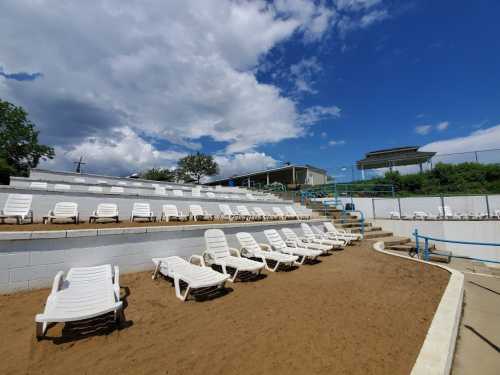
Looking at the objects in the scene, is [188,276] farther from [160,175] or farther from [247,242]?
[160,175]

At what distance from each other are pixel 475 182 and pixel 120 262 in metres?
22.8

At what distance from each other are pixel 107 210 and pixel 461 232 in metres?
16.6

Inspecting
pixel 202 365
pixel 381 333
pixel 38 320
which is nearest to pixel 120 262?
pixel 38 320

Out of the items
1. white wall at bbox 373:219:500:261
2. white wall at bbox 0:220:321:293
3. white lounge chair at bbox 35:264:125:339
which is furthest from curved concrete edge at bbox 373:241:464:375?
white wall at bbox 373:219:500:261

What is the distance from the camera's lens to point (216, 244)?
587 centimetres

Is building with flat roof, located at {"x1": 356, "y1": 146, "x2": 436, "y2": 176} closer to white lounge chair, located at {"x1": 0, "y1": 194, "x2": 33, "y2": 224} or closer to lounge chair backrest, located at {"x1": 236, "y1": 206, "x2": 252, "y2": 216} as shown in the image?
lounge chair backrest, located at {"x1": 236, "y1": 206, "x2": 252, "y2": 216}

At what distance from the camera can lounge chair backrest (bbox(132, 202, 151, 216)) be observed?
8514 mm

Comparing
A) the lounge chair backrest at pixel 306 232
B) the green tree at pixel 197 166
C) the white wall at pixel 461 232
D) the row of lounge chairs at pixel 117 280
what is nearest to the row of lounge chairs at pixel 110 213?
the lounge chair backrest at pixel 306 232

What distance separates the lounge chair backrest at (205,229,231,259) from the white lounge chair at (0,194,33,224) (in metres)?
5.27

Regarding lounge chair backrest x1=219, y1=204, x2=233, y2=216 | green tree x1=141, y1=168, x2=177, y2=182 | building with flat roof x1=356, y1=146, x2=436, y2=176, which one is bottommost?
lounge chair backrest x1=219, y1=204, x2=233, y2=216

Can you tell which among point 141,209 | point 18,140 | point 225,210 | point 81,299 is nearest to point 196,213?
point 225,210

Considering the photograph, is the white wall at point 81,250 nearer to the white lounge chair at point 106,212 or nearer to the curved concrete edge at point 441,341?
the white lounge chair at point 106,212

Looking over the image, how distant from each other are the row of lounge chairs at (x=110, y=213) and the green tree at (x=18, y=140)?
3104cm

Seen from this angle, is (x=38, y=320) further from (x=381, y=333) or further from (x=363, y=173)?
(x=363, y=173)
